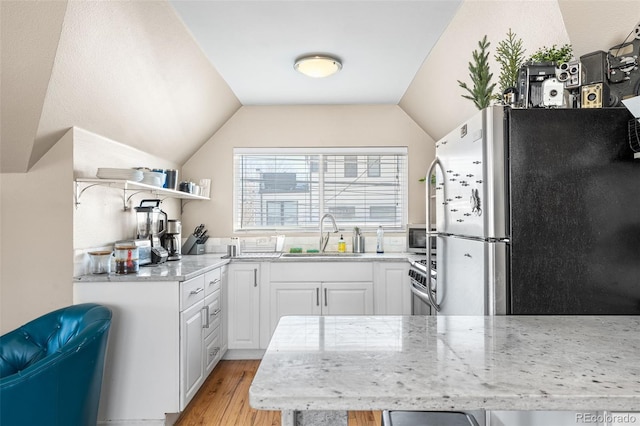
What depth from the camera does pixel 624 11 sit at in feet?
5.16

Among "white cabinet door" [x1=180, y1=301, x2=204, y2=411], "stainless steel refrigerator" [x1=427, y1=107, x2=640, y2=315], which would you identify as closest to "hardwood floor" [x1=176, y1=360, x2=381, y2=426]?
"white cabinet door" [x1=180, y1=301, x2=204, y2=411]

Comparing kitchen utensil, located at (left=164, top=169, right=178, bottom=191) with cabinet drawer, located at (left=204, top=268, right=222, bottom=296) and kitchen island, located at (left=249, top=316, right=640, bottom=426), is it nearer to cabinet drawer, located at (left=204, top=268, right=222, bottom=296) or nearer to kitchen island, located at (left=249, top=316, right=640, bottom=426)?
cabinet drawer, located at (left=204, top=268, right=222, bottom=296)

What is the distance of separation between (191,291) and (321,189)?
6.59ft

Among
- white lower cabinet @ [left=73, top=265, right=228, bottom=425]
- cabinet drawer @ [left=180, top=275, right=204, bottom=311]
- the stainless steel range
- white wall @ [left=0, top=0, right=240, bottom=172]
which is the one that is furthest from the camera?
the stainless steel range

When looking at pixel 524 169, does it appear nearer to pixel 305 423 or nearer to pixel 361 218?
pixel 305 423

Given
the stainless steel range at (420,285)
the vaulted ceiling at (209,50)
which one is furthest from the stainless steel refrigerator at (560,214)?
the stainless steel range at (420,285)

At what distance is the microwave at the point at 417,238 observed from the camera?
354 cm

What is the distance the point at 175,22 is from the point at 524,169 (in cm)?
211

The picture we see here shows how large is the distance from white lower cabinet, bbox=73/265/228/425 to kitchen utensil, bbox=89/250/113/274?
15 centimetres

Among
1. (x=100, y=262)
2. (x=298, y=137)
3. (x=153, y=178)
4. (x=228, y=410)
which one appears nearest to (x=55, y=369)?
(x=100, y=262)

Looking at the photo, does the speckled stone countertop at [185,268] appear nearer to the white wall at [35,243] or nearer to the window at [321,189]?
the white wall at [35,243]

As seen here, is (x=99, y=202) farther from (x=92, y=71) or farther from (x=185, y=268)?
(x=92, y=71)

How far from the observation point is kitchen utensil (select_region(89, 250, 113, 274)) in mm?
2250

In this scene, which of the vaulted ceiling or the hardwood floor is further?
the hardwood floor
